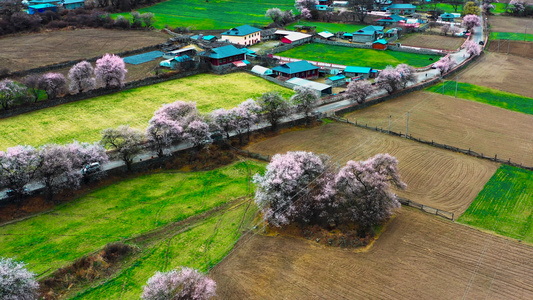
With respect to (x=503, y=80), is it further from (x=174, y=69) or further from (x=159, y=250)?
(x=159, y=250)

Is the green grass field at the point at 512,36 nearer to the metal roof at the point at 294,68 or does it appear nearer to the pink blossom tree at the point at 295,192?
the metal roof at the point at 294,68

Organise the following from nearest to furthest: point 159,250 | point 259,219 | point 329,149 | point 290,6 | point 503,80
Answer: point 159,250 < point 259,219 < point 329,149 < point 503,80 < point 290,6

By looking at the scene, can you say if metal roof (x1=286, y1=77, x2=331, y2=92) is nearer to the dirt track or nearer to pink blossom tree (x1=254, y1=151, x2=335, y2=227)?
pink blossom tree (x1=254, y1=151, x2=335, y2=227)

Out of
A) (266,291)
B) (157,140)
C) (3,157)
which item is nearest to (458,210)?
(266,291)

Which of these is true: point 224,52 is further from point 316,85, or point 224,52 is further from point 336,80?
point 336,80

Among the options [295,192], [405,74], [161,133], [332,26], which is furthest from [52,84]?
[332,26]

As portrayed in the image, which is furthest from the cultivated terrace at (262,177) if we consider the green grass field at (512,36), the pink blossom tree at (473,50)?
the green grass field at (512,36)
